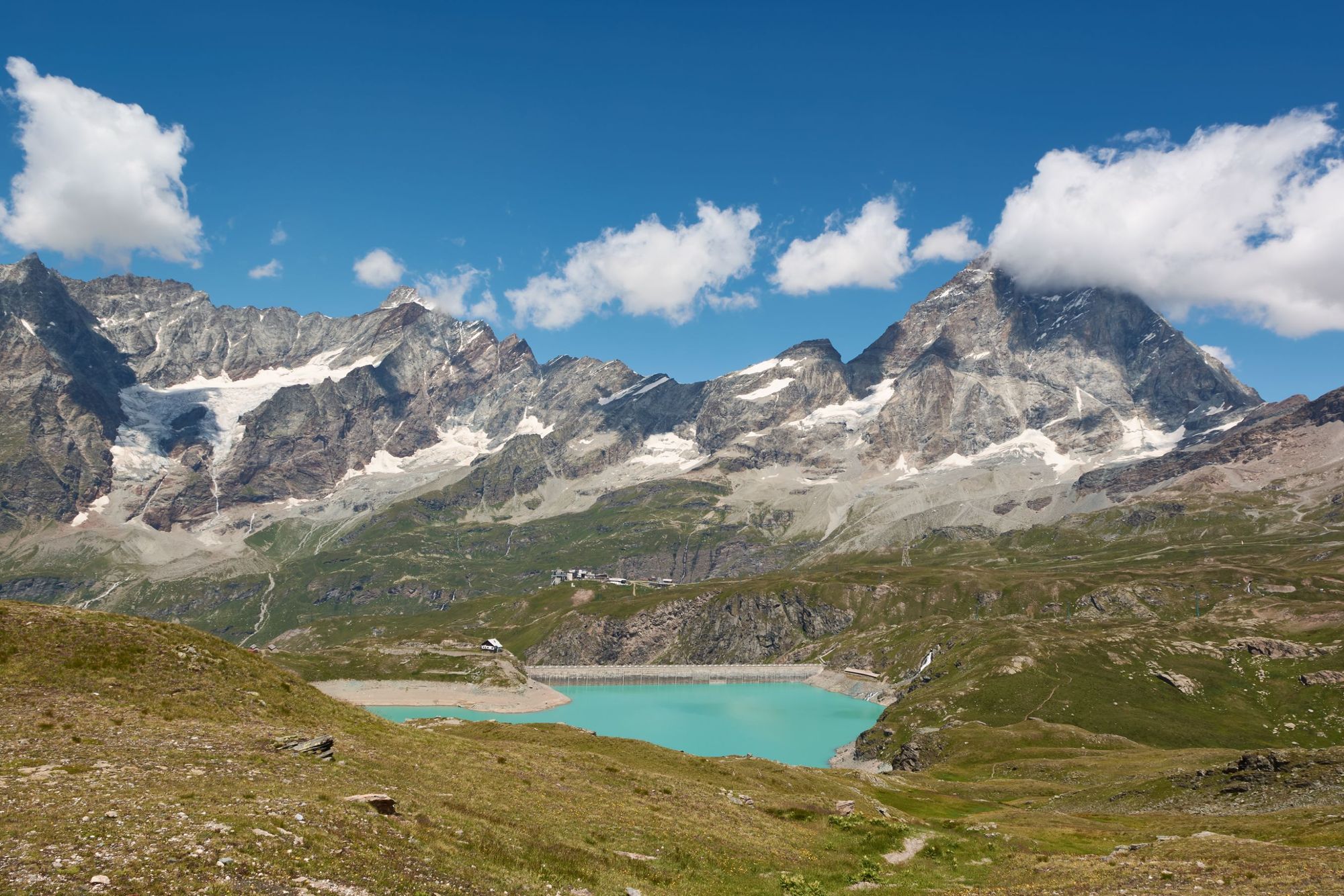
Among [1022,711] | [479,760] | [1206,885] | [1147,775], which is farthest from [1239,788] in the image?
[1022,711]

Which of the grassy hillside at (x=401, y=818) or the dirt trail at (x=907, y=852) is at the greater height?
the grassy hillside at (x=401, y=818)

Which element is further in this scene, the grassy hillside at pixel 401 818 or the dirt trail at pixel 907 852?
the dirt trail at pixel 907 852

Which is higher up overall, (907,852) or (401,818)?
(401,818)

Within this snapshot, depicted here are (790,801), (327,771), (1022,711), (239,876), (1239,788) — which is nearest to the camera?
(239,876)

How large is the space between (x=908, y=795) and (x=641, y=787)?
49.0 metres

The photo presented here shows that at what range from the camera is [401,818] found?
29406 millimetres

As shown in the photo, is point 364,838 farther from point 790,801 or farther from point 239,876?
point 790,801

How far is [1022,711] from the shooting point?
19825cm

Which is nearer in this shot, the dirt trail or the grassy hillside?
the grassy hillside

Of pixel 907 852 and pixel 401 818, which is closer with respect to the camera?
pixel 401 818

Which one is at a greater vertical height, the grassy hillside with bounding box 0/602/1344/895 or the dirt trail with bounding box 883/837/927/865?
the grassy hillside with bounding box 0/602/1344/895

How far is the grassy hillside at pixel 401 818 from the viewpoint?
22891mm

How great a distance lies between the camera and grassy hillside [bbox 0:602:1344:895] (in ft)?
75.1

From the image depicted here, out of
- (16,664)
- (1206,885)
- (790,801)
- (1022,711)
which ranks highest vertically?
(16,664)
